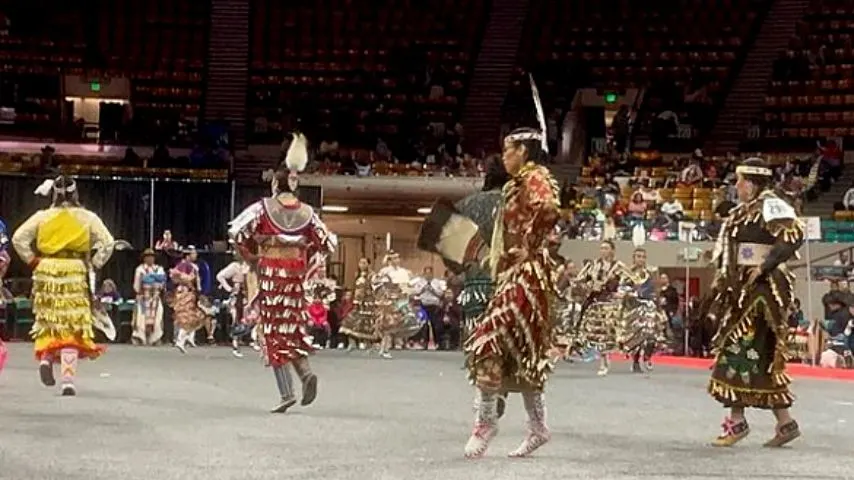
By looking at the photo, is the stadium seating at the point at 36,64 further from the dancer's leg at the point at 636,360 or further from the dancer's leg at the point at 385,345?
the dancer's leg at the point at 636,360

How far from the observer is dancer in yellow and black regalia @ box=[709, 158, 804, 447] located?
9062 mm

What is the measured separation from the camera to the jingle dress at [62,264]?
38.4 feet

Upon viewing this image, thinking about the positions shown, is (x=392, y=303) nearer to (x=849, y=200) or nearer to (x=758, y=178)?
(x=849, y=200)

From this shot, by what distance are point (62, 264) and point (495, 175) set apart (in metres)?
4.13

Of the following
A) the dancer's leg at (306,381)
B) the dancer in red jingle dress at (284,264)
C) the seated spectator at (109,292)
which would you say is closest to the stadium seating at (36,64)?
the seated spectator at (109,292)

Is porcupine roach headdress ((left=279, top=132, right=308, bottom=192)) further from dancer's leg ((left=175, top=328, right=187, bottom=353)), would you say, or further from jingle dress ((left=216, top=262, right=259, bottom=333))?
dancer's leg ((left=175, top=328, right=187, bottom=353))

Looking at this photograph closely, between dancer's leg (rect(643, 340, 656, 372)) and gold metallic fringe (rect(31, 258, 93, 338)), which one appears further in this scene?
dancer's leg (rect(643, 340, 656, 372))

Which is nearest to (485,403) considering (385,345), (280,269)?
(280,269)

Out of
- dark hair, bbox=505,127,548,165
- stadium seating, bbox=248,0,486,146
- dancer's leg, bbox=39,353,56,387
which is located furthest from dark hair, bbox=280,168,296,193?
stadium seating, bbox=248,0,486,146

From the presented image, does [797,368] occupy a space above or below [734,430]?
below

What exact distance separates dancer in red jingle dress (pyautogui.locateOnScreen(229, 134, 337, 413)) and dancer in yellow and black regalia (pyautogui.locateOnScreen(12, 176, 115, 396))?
1.56 metres

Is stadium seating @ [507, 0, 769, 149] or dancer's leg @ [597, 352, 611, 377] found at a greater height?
stadium seating @ [507, 0, 769, 149]

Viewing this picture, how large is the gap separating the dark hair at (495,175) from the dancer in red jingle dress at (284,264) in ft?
6.76

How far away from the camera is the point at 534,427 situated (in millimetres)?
8250
